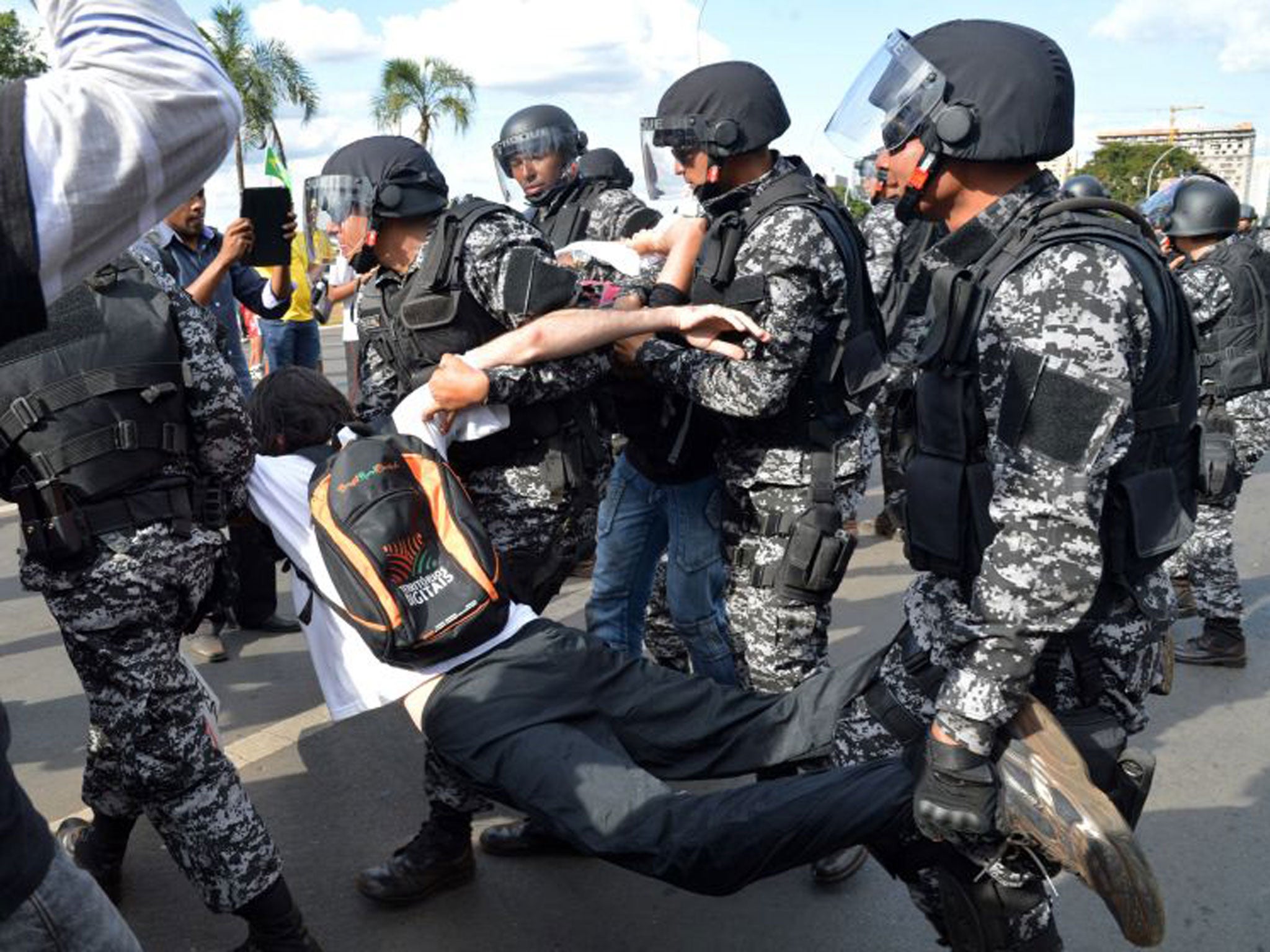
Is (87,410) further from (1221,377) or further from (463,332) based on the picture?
(1221,377)

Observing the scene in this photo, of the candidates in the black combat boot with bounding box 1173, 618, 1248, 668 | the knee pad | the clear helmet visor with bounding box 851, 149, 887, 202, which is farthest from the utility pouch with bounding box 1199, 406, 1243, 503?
the knee pad

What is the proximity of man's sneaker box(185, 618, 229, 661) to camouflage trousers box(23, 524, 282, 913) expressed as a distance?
82.8 inches

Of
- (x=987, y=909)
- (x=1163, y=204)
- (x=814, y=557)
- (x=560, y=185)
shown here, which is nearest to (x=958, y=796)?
(x=987, y=909)

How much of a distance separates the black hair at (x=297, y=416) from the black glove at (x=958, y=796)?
64.3 inches

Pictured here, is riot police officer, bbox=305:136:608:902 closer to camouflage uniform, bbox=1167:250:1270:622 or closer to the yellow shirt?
camouflage uniform, bbox=1167:250:1270:622

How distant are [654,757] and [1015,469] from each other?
100 cm

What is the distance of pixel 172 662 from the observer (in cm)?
256

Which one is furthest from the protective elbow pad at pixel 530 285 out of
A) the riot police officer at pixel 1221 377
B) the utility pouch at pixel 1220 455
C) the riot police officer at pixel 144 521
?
the riot police officer at pixel 1221 377

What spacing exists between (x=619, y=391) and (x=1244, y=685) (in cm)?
277

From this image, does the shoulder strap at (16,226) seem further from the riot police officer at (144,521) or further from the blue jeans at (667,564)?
the blue jeans at (667,564)

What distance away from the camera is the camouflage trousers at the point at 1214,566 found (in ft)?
14.4

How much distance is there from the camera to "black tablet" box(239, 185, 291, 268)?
4.18 metres

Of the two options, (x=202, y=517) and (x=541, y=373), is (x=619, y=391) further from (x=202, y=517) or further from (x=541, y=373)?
(x=202, y=517)

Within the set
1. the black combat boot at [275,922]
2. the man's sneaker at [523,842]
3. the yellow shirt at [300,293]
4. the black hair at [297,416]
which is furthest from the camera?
the yellow shirt at [300,293]
